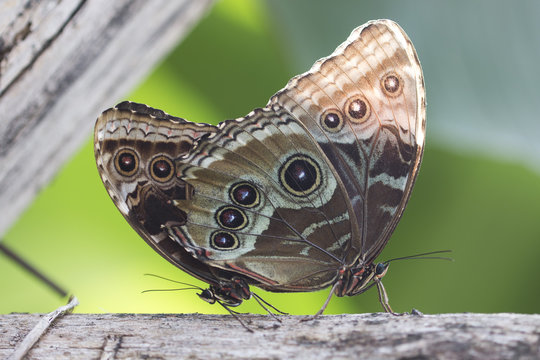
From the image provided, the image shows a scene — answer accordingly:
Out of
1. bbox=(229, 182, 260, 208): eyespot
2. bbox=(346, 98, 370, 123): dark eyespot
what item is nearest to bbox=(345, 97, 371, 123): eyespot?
bbox=(346, 98, 370, 123): dark eyespot

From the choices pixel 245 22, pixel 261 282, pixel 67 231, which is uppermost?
pixel 245 22

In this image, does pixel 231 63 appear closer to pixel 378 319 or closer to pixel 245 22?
pixel 245 22

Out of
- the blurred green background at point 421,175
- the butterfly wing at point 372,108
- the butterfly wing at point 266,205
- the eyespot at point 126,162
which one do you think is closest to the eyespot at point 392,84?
the butterfly wing at point 372,108

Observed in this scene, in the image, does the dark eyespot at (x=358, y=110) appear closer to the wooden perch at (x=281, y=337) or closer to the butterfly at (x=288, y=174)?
the butterfly at (x=288, y=174)

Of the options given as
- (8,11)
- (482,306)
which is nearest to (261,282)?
(8,11)

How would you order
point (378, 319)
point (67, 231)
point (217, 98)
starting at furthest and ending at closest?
point (217, 98) → point (67, 231) → point (378, 319)

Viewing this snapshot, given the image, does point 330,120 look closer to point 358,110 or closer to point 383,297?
point 358,110
